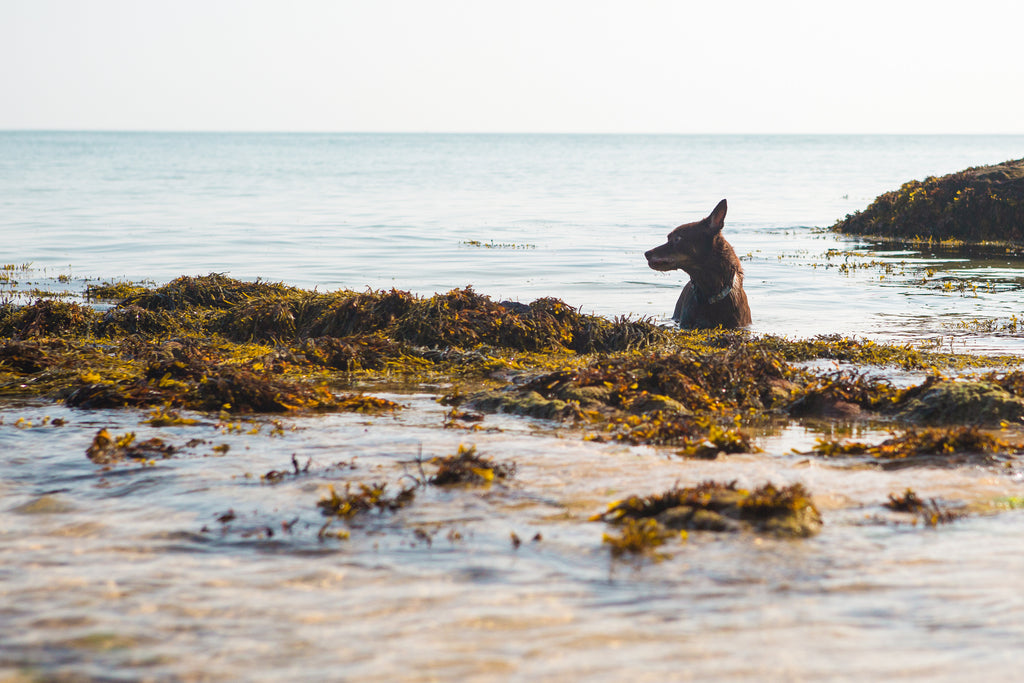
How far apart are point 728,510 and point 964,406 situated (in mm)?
3099

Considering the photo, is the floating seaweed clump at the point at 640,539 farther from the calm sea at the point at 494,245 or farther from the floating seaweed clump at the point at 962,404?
the calm sea at the point at 494,245

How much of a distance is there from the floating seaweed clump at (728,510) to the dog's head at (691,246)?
23.1 feet

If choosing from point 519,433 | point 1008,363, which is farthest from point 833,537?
point 1008,363

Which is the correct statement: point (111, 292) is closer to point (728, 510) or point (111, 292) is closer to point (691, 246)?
point (691, 246)

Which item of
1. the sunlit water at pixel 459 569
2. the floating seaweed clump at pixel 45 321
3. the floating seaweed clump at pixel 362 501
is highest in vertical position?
the floating seaweed clump at pixel 45 321

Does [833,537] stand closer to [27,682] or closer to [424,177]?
[27,682]

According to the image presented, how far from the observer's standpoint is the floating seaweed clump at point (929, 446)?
5.89 meters

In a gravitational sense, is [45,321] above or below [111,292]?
below

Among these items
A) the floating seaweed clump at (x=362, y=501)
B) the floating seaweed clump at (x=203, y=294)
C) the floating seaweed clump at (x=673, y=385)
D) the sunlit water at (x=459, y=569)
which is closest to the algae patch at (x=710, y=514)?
the sunlit water at (x=459, y=569)

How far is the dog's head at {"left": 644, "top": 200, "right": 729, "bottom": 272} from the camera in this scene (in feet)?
38.0

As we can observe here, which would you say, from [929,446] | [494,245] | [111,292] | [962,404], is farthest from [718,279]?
[494,245]

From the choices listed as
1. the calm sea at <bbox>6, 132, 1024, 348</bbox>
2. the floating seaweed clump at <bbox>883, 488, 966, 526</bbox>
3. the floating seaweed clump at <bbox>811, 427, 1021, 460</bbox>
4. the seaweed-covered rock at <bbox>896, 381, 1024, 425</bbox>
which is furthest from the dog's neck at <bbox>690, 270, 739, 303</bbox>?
the floating seaweed clump at <bbox>883, 488, 966, 526</bbox>

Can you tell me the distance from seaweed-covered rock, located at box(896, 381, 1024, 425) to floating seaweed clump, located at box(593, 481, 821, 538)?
2.59 meters

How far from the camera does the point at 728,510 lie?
4.75 meters
